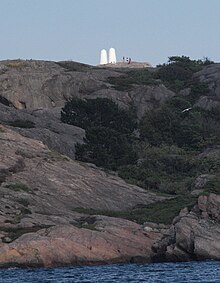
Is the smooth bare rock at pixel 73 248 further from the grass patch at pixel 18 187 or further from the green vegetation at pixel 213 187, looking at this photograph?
the grass patch at pixel 18 187

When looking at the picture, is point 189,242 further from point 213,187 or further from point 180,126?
point 180,126

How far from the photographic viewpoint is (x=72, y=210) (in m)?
71.1

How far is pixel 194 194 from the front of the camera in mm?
78688

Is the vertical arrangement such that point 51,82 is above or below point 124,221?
above

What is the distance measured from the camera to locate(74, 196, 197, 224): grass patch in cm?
6988

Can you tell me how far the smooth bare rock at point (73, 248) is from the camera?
182 feet

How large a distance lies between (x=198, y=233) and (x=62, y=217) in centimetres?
1247

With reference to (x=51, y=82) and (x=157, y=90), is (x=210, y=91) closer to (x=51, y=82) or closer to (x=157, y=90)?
(x=157, y=90)

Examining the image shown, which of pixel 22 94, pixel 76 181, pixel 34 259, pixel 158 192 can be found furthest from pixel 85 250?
pixel 22 94

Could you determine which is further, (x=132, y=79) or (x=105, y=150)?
(x=132, y=79)

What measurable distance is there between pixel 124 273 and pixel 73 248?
6.03m

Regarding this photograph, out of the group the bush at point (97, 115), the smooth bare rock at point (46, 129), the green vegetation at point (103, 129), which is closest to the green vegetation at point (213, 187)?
the green vegetation at point (103, 129)

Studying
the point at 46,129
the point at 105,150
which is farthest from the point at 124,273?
the point at 46,129

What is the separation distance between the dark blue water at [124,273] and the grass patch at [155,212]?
41.9 ft
